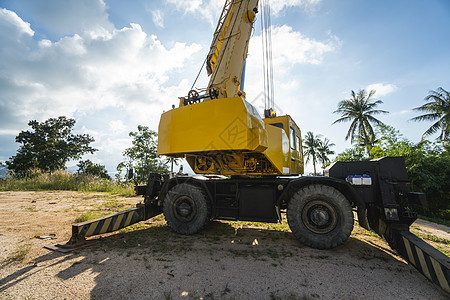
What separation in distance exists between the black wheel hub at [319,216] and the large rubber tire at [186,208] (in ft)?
7.95

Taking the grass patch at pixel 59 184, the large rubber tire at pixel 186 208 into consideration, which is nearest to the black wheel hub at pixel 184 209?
the large rubber tire at pixel 186 208

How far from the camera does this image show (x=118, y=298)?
253cm

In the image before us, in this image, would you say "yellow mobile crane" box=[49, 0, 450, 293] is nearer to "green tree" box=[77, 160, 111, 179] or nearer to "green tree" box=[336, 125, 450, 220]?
"green tree" box=[336, 125, 450, 220]

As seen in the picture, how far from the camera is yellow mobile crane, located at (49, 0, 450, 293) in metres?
4.10

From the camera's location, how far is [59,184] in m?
14.8

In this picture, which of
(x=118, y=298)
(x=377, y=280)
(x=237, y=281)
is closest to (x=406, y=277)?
(x=377, y=280)

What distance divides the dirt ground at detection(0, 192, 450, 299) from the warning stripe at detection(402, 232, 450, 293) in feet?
0.71

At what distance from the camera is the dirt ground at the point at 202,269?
270cm

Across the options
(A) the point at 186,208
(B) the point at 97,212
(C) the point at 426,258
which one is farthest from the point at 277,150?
(B) the point at 97,212

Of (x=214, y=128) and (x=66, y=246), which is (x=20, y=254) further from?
(x=214, y=128)

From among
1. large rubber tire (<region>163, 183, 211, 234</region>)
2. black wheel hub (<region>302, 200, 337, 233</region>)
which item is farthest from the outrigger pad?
black wheel hub (<region>302, 200, 337, 233</region>)

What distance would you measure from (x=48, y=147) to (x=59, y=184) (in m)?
15.2

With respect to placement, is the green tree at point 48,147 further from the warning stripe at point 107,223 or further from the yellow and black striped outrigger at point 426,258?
the yellow and black striped outrigger at point 426,258

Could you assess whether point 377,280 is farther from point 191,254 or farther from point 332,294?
point 191,254
